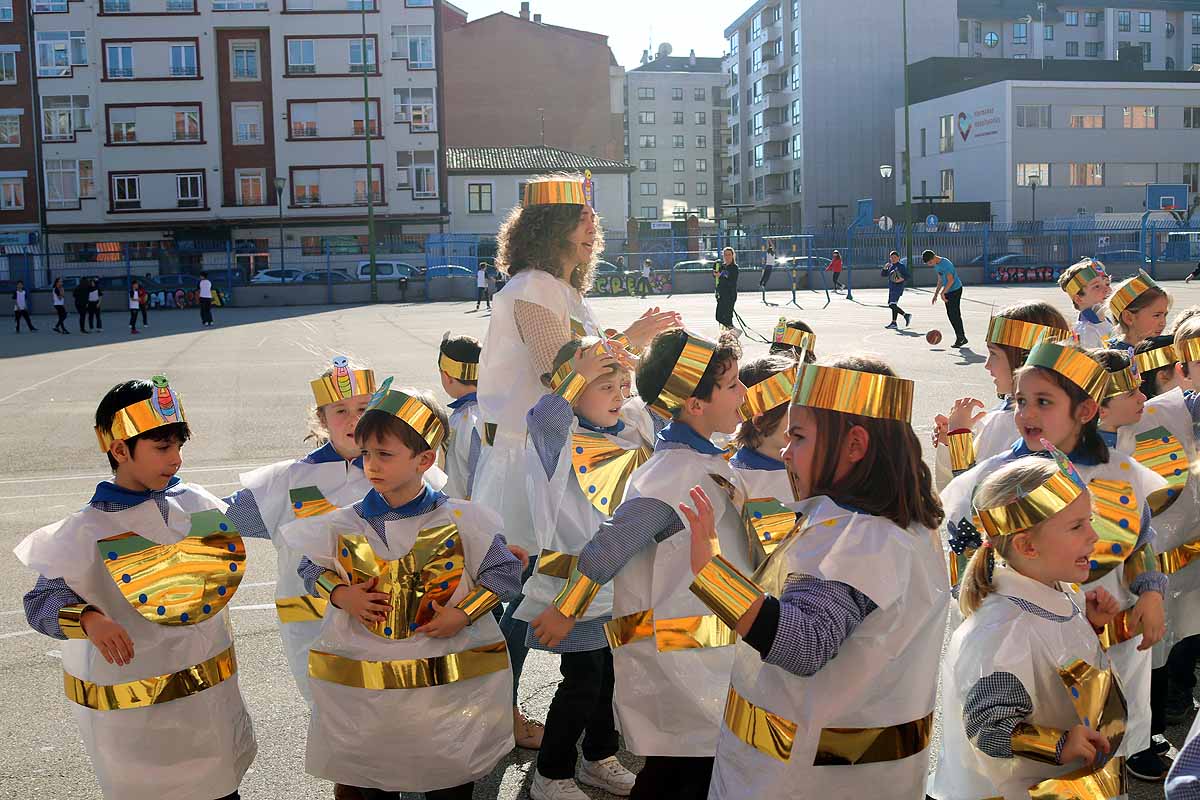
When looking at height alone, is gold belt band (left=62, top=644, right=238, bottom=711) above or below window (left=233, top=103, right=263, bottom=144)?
below

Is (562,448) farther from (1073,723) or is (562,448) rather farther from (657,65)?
(657,65)

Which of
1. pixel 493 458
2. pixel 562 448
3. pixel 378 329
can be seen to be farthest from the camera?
pixel 378 329

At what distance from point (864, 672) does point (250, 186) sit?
59963 millimetres

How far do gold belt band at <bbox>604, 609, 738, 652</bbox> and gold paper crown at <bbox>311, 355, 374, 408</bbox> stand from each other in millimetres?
1390

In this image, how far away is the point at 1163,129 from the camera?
68688 millimetres

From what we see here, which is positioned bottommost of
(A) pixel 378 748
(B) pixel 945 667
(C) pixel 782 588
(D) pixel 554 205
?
(A) pixel 378 748

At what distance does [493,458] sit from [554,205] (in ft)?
3.46

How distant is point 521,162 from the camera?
64.6 m

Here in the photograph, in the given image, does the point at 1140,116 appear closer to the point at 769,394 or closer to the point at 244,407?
the point at 244,407

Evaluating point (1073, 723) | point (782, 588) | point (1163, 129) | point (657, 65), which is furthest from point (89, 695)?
point (657, 65)

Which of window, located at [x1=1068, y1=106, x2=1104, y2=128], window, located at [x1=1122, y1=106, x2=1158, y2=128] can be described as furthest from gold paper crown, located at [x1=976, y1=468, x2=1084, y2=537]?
window, located at [x1=1122, y1=106, x2=1158, y2=128]

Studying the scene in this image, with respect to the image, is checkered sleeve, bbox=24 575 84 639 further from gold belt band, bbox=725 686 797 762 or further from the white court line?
the white court line

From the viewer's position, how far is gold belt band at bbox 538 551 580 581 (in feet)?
12.8

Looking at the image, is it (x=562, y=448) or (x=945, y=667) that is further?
(x=562, y=448)
